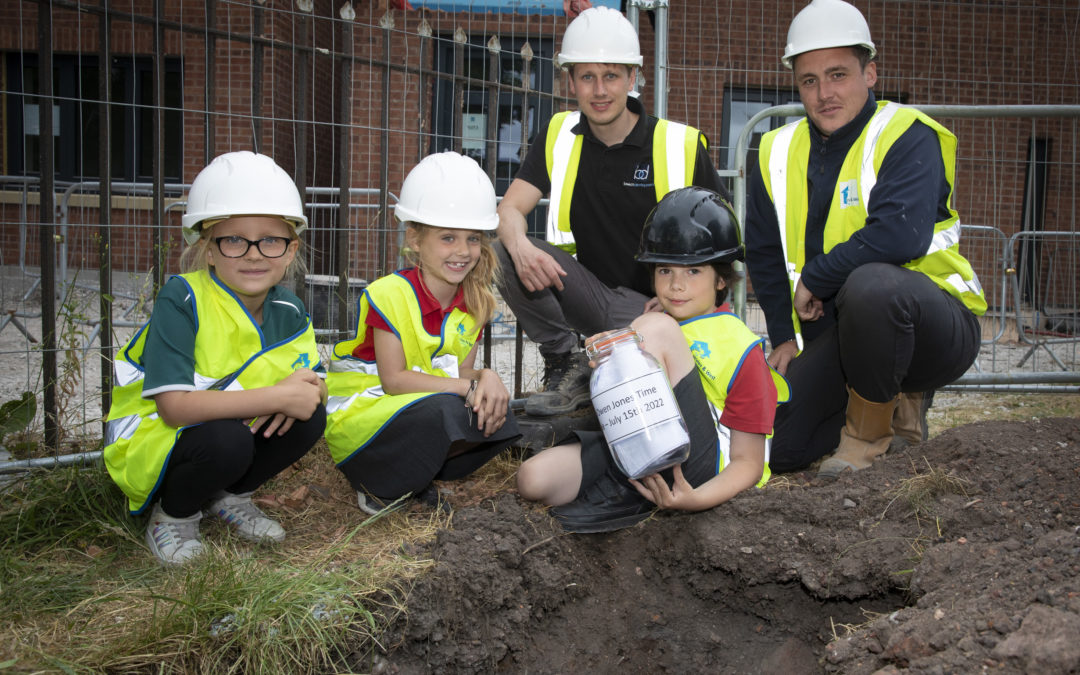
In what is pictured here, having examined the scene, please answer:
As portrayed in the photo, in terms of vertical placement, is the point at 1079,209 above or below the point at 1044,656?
above

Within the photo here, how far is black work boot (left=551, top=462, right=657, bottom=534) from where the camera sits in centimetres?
318

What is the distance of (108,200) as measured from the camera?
12.4 feet

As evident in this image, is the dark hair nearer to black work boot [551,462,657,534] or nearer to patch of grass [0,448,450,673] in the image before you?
black work boot [551,462,657,534]

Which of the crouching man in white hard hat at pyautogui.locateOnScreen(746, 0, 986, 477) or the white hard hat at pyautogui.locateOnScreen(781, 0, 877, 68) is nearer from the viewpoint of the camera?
the crouching man in white hard hat at pyautogui.locateOnScreen(746, 0, 986, 477)

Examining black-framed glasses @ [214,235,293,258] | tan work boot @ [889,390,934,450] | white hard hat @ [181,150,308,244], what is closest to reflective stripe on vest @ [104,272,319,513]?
black-framed glasses @ [214,235,293,258]

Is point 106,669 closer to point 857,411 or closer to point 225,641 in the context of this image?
point 225,641

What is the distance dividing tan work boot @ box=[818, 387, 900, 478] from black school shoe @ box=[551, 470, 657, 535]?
980mm

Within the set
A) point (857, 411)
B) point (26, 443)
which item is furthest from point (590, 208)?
point (26, 443)

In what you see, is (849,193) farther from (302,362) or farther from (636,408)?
(302,362)

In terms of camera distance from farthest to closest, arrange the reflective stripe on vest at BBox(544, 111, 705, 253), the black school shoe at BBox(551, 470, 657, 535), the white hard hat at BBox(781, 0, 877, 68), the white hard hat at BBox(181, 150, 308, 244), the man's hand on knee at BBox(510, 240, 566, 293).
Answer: the reflective stripe on vest at BBox(544, 111, 705, 253) → the man's hand on knee at BBox(510, 240, 566, 293) → the white hard hat at BBox(781, 0, 877, 68) → the black school shoe at BBox(551, 470, 657, 535) → the white hard hat at BBox(181, 150, 308, 244)

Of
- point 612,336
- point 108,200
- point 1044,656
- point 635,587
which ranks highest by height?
point 108,200

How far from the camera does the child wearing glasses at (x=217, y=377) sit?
285 cm

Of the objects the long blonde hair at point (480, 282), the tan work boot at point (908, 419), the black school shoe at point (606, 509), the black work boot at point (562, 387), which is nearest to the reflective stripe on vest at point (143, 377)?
the long blonde hair at point (480, 282)

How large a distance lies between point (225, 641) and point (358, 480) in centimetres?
106
